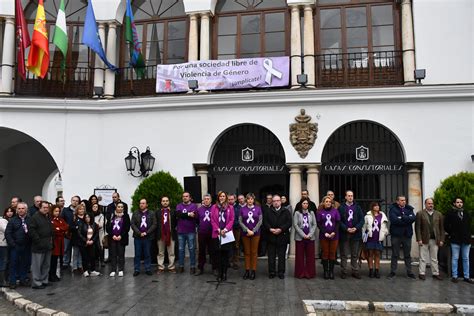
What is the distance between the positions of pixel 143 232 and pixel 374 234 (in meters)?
5.07

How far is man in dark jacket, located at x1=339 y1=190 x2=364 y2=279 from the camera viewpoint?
945cm

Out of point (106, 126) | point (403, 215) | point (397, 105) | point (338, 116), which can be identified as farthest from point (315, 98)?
point (106, 126)

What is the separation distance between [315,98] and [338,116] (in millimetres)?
814

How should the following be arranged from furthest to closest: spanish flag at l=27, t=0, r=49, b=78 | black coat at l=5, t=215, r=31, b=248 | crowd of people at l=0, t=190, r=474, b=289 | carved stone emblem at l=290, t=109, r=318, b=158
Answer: spanish flag at l=27, t=0, r=49, b=78 → carved stone emblem at l=290, t=109, r=318, b=158 → crowd of people at l=0, t=190, r=474, b=289 → black coat at l=5, t=215, r=31, b=248

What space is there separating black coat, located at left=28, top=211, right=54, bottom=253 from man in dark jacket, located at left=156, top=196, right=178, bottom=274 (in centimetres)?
240

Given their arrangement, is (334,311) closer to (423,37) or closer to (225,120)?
(225,120)

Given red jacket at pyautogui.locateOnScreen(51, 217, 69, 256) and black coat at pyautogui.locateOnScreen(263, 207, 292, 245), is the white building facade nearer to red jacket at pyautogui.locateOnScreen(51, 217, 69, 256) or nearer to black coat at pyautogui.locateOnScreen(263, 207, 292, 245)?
black coat at pyautogui.locateOnScreen(263, 207, 292, 245)

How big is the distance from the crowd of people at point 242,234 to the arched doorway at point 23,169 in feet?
25.1

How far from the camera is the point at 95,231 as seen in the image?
10.1 metres

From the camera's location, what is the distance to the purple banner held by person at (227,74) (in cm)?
1259

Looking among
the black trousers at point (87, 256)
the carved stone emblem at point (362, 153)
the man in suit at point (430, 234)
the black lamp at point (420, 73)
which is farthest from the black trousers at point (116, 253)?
the black lamp at point (420, 73)

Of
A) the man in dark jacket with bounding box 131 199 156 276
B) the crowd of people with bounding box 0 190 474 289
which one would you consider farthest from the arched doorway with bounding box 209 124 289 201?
the man in dark jacket with bounding box 131 199 156 276

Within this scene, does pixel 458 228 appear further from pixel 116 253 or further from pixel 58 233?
pixel 58 233

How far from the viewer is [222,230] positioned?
9.20m
